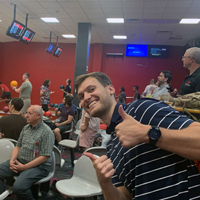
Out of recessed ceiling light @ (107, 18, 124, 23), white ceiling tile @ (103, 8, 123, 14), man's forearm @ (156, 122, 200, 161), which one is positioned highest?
white ceiling tile @ (103, 8, 123, 14)

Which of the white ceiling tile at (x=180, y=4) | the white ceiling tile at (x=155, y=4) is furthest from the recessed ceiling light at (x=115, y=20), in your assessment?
the white ceiling tile at (x=180, y=4)

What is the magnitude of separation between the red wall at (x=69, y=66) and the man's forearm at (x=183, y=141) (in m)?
9.18

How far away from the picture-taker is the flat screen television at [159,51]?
924 cm

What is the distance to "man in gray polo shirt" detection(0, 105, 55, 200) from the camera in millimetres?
2264

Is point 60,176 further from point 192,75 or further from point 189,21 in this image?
point 189,21

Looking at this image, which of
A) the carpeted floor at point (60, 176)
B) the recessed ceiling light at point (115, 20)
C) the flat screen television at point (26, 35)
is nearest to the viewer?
the carpeted floor at point (60, 176)

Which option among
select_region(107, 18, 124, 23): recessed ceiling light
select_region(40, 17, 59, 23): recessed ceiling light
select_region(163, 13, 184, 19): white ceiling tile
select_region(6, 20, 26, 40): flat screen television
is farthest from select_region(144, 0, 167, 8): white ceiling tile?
select_region(6, 20, 26, 40): flat screen television

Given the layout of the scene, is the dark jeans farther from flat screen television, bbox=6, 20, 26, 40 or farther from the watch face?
flat screen television, bbox=6, 20, 26, 40

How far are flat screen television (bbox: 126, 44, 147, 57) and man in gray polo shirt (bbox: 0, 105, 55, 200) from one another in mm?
7844

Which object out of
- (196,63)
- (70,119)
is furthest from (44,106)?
(196,63)

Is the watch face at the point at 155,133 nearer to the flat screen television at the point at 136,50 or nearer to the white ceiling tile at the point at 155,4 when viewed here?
the white ceiling tile at the point at 155,4

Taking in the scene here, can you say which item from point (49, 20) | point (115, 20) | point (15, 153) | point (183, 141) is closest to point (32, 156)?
point (15, 153)

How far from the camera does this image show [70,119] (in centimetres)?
471

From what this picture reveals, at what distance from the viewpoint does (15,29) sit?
234 inches
